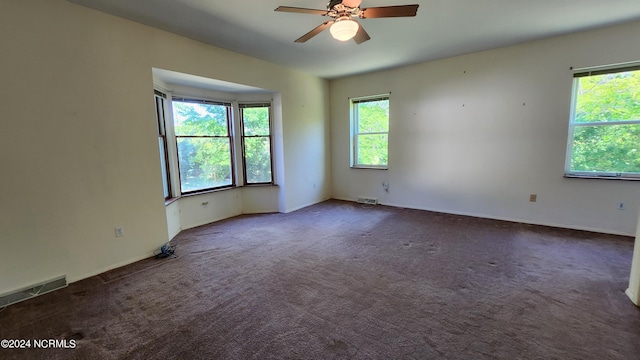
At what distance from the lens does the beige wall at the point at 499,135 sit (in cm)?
364

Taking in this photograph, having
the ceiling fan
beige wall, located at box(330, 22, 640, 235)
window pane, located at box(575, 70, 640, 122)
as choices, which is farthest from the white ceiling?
window pane, located at box(575, 70, 640, 122)

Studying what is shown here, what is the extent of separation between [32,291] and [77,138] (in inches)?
56.8

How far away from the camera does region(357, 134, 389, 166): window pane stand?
5539 mm

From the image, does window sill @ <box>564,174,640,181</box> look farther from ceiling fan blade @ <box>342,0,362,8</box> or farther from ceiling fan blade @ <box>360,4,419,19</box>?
ceiling fan blade @ <box>342,0,362,8</box>

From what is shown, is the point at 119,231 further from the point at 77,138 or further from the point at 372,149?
the point at 372,149

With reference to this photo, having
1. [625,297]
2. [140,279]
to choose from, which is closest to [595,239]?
[625,297]

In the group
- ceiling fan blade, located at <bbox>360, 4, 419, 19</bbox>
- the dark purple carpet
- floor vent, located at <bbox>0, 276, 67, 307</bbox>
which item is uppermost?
ceiling fan blade, located at <bbox>360, 4, 419, 19</bbox>

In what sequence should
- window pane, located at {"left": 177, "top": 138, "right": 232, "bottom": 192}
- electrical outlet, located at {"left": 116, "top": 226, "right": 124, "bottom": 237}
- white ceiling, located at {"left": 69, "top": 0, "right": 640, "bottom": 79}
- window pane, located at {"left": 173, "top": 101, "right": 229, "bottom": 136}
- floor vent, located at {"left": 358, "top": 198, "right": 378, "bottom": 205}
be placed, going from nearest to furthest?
white ceiling, located at {"left": 69, "top": 0, "right": 640, "bottom": 79} < electrical outlet, located at {"left": 116, "top": 226, "right": 124, "bottom": 237} < window pane, located at {"left": 173, "top": 101, "right": 229, "bottom": 136} < window pane, located at {"left": 177, "top": 138, "right": 232, "bottom": 192} < floor vent, located at {"left": 358, "top": 198, "right": 378, "bottom": 205}

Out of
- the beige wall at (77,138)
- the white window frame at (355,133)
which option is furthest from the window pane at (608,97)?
the beige wall at (77,138)

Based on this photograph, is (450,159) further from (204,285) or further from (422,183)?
(204,285)

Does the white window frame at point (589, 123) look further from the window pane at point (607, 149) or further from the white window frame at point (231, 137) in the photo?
the white window frame at point (231, 137)

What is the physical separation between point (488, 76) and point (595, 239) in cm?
268

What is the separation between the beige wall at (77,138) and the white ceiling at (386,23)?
0.34 metres

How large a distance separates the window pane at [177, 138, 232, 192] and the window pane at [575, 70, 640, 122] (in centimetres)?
540
